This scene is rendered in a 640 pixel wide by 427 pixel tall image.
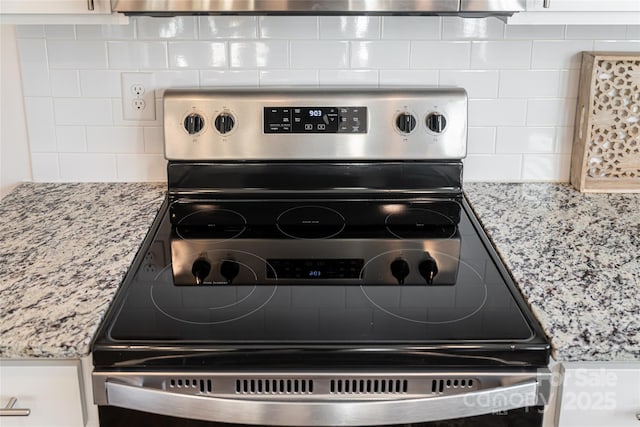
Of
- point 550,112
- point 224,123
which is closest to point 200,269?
point 224,123

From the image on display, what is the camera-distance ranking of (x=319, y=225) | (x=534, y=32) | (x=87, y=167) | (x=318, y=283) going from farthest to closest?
(x=87, y=167), (x=534, y=32), (x=319, y=225), (x=318, y=283)

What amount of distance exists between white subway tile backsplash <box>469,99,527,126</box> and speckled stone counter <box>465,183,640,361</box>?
0.16 meters

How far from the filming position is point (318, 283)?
136cm

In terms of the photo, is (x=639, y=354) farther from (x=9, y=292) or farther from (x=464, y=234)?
(x=9, y=292)

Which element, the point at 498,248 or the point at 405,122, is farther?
the point at 405,122

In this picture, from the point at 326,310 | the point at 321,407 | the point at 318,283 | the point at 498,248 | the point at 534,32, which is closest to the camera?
the point at 321,407

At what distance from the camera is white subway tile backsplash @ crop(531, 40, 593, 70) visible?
1769 mm

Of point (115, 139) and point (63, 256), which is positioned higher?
point (115, 139)

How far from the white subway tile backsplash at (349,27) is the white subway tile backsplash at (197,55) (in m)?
0.26

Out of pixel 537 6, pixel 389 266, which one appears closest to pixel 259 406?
pixel 389 266

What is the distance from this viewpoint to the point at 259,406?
1.14 metres

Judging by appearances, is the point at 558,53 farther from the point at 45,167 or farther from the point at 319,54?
the point at 45,167

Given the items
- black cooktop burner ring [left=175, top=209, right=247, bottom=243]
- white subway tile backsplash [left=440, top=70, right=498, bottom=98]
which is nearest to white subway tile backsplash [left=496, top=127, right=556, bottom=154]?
white subway tile backsplash [left=440, top=70, right=498, bottom=98]

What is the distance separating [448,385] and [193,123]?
922 millimetres
